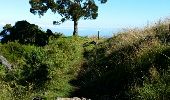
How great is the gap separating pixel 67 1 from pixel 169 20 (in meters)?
31.8

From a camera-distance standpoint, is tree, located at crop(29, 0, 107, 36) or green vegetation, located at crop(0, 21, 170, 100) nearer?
green vegetation, located at crop(0, 21, 170, 100)

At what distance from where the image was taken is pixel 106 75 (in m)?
19.0

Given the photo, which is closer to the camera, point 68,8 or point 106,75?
point 106,75

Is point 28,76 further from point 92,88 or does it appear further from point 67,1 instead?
point 67,1

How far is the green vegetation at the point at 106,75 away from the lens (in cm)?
1441

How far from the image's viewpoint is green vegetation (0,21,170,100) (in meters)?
14.4

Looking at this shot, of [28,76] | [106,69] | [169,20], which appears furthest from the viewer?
[169,20]

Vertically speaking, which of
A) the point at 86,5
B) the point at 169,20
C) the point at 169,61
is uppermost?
the point at 86,5

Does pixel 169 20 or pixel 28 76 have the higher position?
pixel 169 20

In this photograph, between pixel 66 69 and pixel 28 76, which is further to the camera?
pixel 66 69

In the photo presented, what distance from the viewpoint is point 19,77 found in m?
19.2

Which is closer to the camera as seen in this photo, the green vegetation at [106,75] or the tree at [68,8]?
the green vegetation at [106,75]

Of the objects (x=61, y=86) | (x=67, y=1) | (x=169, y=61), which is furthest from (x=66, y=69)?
(x=67, y=1)

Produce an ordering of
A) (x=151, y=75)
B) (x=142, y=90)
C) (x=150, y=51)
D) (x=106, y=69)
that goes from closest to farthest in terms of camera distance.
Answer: (x=142, y=90) < (x=151, y=75) < (x=150, y=51) < (x=106, y=69)
